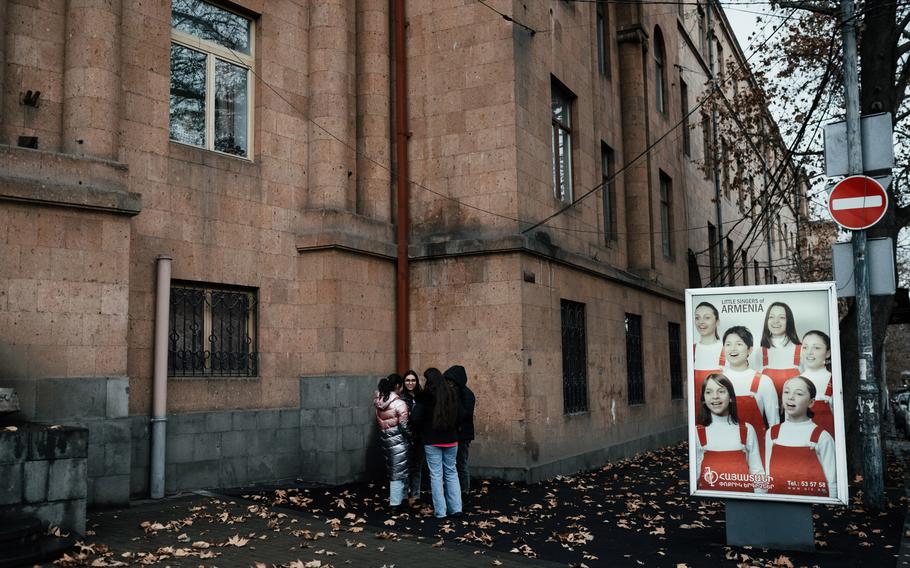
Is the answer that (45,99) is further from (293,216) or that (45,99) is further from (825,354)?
(825,354)

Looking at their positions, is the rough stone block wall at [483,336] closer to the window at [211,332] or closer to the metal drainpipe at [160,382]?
the window at [211,332]

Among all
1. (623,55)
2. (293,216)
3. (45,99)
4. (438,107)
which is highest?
(623,55)

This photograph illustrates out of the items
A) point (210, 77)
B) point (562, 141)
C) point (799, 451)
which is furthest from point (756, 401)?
point (562, 141)

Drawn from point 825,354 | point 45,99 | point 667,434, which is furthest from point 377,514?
point 667,434

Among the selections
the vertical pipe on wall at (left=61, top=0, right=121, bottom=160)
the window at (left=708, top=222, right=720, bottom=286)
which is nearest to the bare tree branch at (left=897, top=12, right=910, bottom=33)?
the vertical pipe on wall at (left=61, top=0, right=121, bottom=160)

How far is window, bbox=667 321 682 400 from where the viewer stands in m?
22.6

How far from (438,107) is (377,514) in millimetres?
7328

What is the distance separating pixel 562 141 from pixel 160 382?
30.7 ft

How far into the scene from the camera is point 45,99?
10242mm

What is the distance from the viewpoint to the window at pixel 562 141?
16.2m

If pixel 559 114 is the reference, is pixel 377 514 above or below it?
below

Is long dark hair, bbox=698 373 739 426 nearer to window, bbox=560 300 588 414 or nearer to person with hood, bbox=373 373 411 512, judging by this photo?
person with hood, bbox=373 373 411 512

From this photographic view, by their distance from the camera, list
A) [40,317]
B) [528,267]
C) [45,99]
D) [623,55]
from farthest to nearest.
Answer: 1. [623,55]
2. [528,267]
3. [45,99]
4. [40,317]

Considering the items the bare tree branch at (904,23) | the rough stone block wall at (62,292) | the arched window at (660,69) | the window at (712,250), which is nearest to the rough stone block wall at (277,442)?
the rough stone block wall at (62,292)
